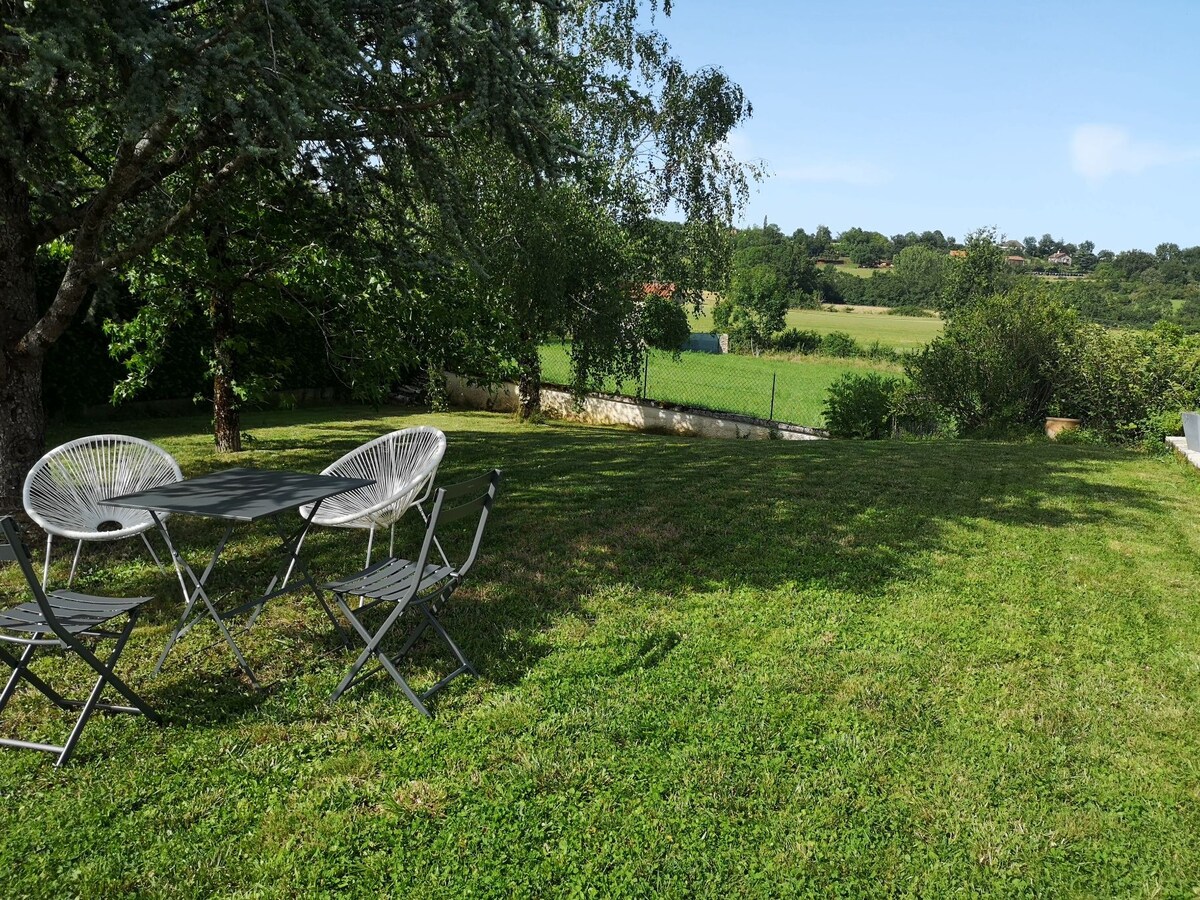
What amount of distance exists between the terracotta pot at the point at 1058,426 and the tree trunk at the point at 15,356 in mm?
14365

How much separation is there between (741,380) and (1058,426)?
10.8 meters

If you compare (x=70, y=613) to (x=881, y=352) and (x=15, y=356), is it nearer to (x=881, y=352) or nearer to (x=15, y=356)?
(x=15, y=356)

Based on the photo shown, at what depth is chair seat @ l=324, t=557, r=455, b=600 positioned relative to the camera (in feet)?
11.8

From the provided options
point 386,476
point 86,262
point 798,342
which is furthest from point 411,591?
point 798,342

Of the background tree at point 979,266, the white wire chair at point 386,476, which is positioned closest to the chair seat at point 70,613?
the white wire chair at point 386,476

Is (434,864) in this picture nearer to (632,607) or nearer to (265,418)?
(632,607)

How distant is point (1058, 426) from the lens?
13641 mm

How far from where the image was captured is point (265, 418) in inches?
559

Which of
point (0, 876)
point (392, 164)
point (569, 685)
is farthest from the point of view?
point (392, 164)

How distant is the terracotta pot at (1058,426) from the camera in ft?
44.2

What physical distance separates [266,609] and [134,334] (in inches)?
232

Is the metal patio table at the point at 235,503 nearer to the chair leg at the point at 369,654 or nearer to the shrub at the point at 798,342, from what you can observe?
the chair leg at the point at 369,654

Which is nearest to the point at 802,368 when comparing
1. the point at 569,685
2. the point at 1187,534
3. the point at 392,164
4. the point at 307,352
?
the point at 307,352

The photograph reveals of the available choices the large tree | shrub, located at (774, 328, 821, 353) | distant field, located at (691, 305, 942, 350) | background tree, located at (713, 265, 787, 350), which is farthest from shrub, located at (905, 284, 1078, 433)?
background tree, located at (713, 265, 787, 350)
